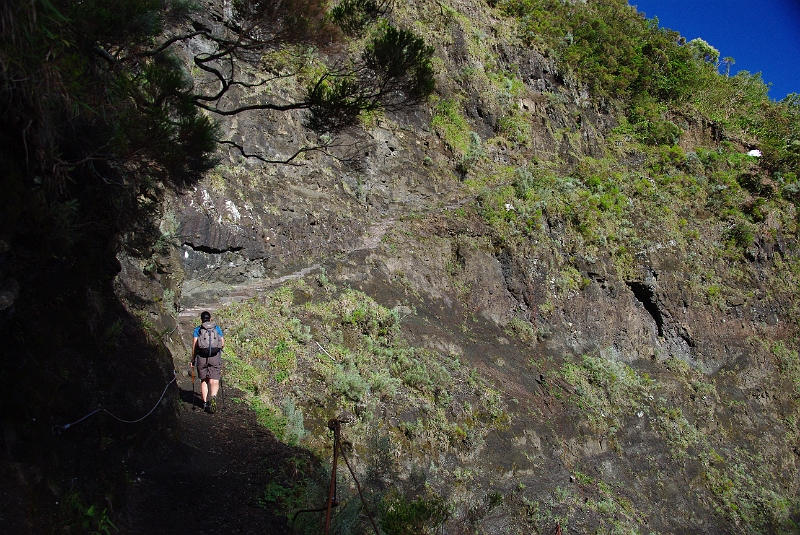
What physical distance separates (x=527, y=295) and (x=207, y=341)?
32.0ft

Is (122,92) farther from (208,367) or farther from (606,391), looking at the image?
(606,391)

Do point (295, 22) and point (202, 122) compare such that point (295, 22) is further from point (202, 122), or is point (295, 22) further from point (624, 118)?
point (624, 118)

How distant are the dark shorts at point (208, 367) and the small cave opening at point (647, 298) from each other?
45.3 feet

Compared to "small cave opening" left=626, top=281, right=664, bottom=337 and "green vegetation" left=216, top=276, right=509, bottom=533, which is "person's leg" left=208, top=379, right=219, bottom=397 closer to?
"green vegetation" left=216, top=276, right=509, bottom=533

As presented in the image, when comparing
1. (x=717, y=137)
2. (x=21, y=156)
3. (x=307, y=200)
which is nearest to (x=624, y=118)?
(x=717, y=137)

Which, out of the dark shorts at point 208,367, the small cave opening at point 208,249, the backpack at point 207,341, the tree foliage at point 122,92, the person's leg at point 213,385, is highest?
the tree foliage at point 122,92

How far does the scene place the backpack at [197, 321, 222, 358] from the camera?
688 centimetres

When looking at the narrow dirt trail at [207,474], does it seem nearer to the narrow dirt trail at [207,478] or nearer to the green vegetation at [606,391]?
the narrow dirt trail at [207,478]

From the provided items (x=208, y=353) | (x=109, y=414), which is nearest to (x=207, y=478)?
(x=109, y=414)

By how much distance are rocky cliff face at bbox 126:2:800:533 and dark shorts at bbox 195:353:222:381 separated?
1.56 m

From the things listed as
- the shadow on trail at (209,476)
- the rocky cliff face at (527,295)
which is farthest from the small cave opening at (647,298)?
the shadow on trail at (209,476)

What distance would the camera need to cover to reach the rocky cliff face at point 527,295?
10273mm

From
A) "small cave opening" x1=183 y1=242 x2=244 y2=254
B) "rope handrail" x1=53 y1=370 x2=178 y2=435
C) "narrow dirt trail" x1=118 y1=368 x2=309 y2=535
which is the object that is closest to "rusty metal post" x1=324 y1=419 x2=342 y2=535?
"narrow dirt trail" x1=118 y1=368 x2=309 y2=535

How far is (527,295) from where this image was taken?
14.5 m
